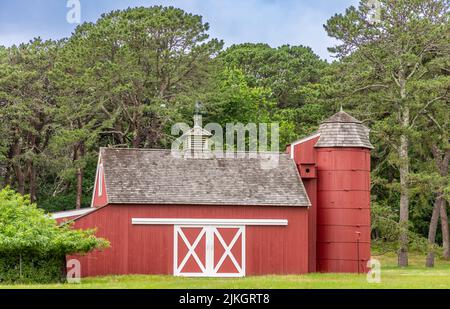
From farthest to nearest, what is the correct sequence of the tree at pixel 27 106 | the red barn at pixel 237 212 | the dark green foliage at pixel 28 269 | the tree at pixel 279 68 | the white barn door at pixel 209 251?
the tree at pixel 279 68 → the tree at pixel 27 106 → the white barn door at pixel 209 251 → the red barn at pixel 237 212 → the dark green foliage at pixel 28 269

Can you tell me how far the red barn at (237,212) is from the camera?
3622 centimetres

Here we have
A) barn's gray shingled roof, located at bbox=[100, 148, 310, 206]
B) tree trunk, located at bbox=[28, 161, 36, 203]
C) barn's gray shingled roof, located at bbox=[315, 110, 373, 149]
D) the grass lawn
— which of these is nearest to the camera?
the grass lawn

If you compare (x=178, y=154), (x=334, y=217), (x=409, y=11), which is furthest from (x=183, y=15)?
(x=334, y=217)

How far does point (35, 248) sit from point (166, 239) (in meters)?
7.05

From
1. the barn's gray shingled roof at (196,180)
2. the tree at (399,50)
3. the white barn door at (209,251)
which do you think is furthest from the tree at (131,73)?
Answer: the white barn door at (209,251)

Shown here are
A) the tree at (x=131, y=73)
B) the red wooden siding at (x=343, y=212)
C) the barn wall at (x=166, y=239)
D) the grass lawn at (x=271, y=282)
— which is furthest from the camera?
the tree at (x=131, y=73)

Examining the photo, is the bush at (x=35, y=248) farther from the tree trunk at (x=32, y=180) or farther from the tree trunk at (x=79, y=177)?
the tree trunk at (x=32, y=180)

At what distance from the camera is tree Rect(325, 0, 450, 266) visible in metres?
48.7

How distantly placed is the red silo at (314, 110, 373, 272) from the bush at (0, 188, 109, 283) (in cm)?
1052

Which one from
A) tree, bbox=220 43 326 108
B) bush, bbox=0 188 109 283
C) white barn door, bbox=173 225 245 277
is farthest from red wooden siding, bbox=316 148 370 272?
tree, bbox=220 43 326 108

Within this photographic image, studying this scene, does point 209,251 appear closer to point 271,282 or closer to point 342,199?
point 342,199

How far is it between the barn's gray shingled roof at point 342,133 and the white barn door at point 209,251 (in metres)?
5.26

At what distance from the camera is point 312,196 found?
126ft

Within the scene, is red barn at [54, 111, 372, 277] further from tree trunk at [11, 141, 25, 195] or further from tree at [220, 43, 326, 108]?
tree at [220, 43, 326, 108]
